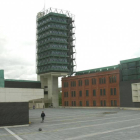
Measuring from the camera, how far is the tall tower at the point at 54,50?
323 ft

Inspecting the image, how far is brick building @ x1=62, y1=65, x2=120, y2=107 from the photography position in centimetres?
7244

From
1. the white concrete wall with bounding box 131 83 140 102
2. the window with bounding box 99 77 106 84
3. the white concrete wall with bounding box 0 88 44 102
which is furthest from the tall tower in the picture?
the white concrete wall with bounding box 0 88 44 102

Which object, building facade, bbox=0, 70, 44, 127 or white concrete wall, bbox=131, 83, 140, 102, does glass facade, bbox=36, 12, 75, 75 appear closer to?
white concrete wall, bbox=131, 83, 140, 102

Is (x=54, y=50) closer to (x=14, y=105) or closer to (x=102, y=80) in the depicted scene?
(x=102, y=80)

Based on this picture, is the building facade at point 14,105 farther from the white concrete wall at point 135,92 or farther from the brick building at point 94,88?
the brick building at point 94,88

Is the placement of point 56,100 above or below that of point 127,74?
below

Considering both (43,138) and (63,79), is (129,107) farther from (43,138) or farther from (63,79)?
(43,138)

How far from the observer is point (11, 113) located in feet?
102

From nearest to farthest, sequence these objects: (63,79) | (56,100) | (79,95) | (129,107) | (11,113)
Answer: (11,113) < (129,107) < (79,95) < (63,79) < (56,100)

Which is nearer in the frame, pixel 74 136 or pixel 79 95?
pixel 74 136

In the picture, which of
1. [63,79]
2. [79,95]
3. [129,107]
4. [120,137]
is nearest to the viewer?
[120,137]

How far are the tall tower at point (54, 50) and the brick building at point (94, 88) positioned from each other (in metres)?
7.37

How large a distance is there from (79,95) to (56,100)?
18.1 m

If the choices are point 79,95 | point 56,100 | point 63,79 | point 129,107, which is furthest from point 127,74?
point 56,100
